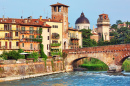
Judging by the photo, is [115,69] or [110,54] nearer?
[115,69]

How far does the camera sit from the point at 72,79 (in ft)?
229

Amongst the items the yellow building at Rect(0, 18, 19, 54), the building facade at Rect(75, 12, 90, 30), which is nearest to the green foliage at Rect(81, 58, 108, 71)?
the yellow building at Rect(0, 18, 19, 54)

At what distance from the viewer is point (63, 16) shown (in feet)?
300

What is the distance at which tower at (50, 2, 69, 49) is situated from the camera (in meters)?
91.0

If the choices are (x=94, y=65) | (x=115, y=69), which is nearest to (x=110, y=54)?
(x=115, y=69)

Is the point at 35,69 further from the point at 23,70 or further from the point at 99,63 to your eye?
the point at 99,63

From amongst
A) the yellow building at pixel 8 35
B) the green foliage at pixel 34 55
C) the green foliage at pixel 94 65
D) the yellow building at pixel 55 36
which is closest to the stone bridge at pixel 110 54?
the yellow building at pixel 55 36

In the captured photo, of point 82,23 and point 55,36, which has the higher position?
point 82,23

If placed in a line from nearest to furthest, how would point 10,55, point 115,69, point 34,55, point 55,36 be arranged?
point 10,55 < point 34,55 < point 115,69 < point 55,36

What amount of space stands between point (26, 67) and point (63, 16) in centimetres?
2337

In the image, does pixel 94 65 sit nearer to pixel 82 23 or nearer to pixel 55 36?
pixel 55 36

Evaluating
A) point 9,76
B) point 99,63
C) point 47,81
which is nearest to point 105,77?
point 47,81

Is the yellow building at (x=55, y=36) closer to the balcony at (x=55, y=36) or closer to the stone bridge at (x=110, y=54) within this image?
the balcony at (x=55, y=36)

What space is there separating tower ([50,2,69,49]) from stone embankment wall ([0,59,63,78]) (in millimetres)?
8931
